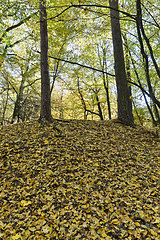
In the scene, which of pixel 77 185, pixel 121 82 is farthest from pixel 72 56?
pixel 77 185

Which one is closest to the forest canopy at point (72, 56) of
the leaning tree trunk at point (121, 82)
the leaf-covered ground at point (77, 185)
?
the leaning tree trunk at point (121, 82)

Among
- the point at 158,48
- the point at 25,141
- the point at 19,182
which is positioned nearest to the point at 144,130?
the point at 25,141

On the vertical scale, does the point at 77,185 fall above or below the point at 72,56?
below

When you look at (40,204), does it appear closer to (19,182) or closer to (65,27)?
(19,182)

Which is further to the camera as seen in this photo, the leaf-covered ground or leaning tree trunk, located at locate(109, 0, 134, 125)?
leaning tree trunk, located at locate(109, 0, 134, 125)

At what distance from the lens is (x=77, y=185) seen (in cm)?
321

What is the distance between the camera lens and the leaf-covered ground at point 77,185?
2.39 meters

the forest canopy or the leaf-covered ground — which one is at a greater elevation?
the forest canopy

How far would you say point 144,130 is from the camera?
20.8 ft

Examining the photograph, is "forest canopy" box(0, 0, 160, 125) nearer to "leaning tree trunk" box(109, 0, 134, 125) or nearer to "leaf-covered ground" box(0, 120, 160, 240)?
"leaning tree trunk" box(109, 0, 134, 125)

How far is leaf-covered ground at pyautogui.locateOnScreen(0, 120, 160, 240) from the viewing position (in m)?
2.39

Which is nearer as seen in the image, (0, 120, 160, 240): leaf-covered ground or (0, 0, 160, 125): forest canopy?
(0, 120, 160, 240): leaf-covered ground

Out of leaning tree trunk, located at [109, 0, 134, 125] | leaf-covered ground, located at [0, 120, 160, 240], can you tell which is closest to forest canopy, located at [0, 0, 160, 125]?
leaning tree trunk, located at [109, 0, 134, 125]

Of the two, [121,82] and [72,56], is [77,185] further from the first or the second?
[72,56]
